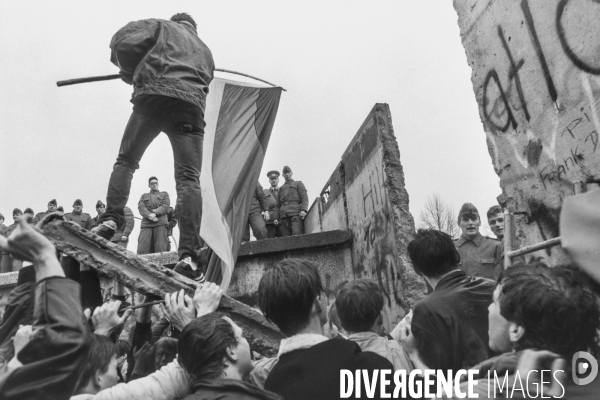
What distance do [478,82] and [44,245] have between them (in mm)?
2998

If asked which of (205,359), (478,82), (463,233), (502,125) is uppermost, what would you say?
(478,82)

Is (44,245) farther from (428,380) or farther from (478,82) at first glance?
(478,82)

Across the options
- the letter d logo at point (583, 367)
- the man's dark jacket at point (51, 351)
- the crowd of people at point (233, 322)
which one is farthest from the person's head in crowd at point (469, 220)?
the man's dark jacket at point (51, 351)

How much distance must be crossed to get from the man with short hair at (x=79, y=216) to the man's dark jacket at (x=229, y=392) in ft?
31.8

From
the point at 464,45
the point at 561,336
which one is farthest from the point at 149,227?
the point at 561,336

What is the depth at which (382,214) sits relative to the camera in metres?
5.53

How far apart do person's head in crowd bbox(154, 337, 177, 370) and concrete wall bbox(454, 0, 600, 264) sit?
212 centimetres

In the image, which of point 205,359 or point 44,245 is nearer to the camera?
point 44,245

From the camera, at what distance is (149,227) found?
1060cm

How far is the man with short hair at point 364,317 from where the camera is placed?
2434 millimetres

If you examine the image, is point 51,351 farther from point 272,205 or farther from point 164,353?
point 272,205

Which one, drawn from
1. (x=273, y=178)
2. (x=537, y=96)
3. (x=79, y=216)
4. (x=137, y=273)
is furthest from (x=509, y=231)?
(x=79, y=216)

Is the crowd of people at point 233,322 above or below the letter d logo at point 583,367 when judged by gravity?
above

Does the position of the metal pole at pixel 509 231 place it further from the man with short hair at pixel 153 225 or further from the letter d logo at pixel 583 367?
the man with short hair at pixel 153 225
